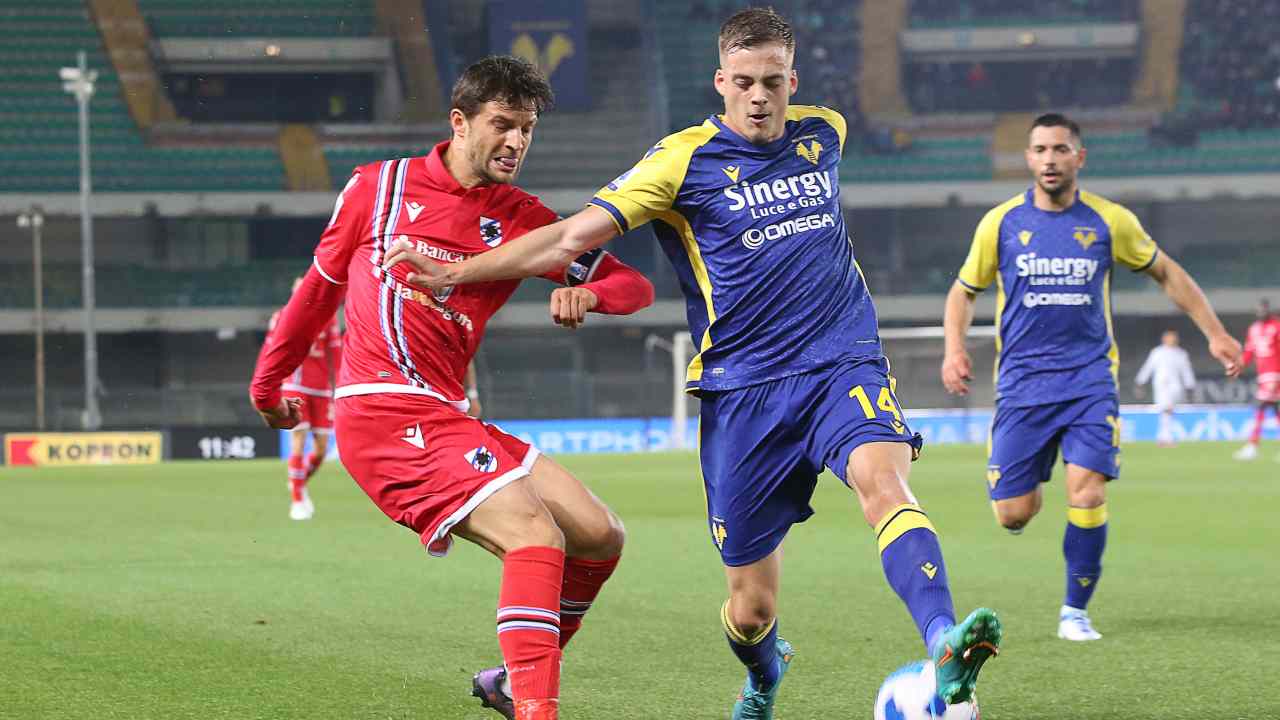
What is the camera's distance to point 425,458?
412cm

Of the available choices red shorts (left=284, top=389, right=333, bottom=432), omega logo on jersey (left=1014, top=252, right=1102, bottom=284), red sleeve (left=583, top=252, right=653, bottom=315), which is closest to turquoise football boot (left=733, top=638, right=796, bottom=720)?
red sleeve (left=583, top=252, right=653, bottom=315)

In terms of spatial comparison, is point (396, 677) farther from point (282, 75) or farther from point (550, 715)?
point (282, 75)

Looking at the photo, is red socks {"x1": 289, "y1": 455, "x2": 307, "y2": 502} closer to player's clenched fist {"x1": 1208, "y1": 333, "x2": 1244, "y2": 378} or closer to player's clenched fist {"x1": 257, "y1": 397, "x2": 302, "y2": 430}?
player's clenched fist {"x1": 257, "y1": 397, "x2": 302, "y2": 430}

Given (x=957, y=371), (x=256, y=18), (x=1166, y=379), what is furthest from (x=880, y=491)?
(x=256, y=18)

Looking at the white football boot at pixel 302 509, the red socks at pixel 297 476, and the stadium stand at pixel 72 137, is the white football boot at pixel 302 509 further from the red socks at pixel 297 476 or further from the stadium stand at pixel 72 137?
→ the stadium stand at pixel 72 137

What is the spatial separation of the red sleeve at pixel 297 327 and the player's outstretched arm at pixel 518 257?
0.48m

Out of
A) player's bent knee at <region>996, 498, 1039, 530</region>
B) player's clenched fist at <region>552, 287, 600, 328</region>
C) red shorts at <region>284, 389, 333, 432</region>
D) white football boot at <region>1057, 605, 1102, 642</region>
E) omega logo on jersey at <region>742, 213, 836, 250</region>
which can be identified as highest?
omega logo on jersey at <region>742, 213, 836, 250</region>

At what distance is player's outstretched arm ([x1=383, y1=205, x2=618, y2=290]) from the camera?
4000mm

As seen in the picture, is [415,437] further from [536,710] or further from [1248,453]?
[1248,453]

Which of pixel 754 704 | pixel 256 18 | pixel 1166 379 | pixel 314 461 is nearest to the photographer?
pixel 754 704

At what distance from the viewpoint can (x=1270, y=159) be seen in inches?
1591

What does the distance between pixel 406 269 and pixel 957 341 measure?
351 cm

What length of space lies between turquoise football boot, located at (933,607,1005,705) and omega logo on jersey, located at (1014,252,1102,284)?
3700 millimetres

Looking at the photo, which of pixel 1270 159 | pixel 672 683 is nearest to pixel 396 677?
pixel 672 683
